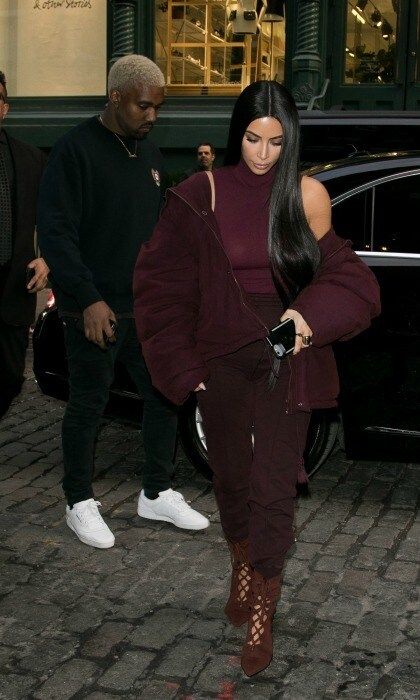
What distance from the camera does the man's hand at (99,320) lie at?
14.9ft

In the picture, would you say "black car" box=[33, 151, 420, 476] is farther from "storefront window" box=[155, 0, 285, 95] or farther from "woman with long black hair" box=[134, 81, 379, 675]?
"storefront window" box=[155, 0, 285, 95]

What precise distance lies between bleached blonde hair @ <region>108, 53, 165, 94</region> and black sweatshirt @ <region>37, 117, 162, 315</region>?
0.21 m

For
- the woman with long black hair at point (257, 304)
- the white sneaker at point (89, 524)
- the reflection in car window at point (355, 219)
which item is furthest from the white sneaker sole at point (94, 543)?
the reflection in car window at point (355, 219)

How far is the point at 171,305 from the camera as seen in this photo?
3.63 metres

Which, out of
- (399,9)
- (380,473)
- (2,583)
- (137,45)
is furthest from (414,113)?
(137,45)

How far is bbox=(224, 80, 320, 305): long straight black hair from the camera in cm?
348

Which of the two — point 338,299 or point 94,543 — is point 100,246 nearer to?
point 94,543

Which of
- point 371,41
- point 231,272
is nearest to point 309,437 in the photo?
point 231,272

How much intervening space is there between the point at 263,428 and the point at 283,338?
1.37 ft

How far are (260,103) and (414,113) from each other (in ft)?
11.5

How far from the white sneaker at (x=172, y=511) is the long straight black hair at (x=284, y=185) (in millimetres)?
1824

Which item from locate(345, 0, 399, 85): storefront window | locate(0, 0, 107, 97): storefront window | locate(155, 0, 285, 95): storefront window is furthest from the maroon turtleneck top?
locate(0, 0, 107, 97): storefront window

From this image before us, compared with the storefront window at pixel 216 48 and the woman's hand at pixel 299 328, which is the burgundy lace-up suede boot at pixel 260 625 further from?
the storefront window at pixel 216 48

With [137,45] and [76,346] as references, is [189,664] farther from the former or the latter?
[137,45]
